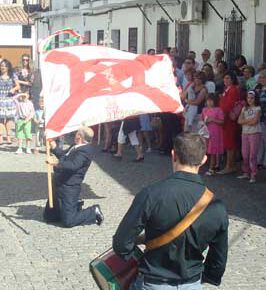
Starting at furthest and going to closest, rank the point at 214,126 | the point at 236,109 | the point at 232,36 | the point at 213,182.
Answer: the point at 232,36
the point at 214,126
the point at 236,109
the point at 213,182

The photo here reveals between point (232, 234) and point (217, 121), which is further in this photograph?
point (217, 121)

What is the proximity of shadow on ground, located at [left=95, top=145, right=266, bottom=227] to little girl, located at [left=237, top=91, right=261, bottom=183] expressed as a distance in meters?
0.35

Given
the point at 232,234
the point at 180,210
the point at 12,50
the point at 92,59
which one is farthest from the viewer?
the point at 12,50

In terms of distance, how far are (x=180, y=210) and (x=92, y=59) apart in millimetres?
5134

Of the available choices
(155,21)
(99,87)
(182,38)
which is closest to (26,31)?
(155,21)

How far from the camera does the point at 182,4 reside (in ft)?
58.5

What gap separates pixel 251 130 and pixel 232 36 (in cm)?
541

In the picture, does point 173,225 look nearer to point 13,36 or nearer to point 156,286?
point 156,286

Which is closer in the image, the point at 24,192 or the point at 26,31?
the point at 24,192

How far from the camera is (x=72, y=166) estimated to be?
8.05 metres

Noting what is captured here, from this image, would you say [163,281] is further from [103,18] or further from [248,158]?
[103,18]

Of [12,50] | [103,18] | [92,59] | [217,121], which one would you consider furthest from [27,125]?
[12,50]

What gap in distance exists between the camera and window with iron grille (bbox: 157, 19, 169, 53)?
19875 mm

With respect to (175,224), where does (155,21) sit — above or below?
above
